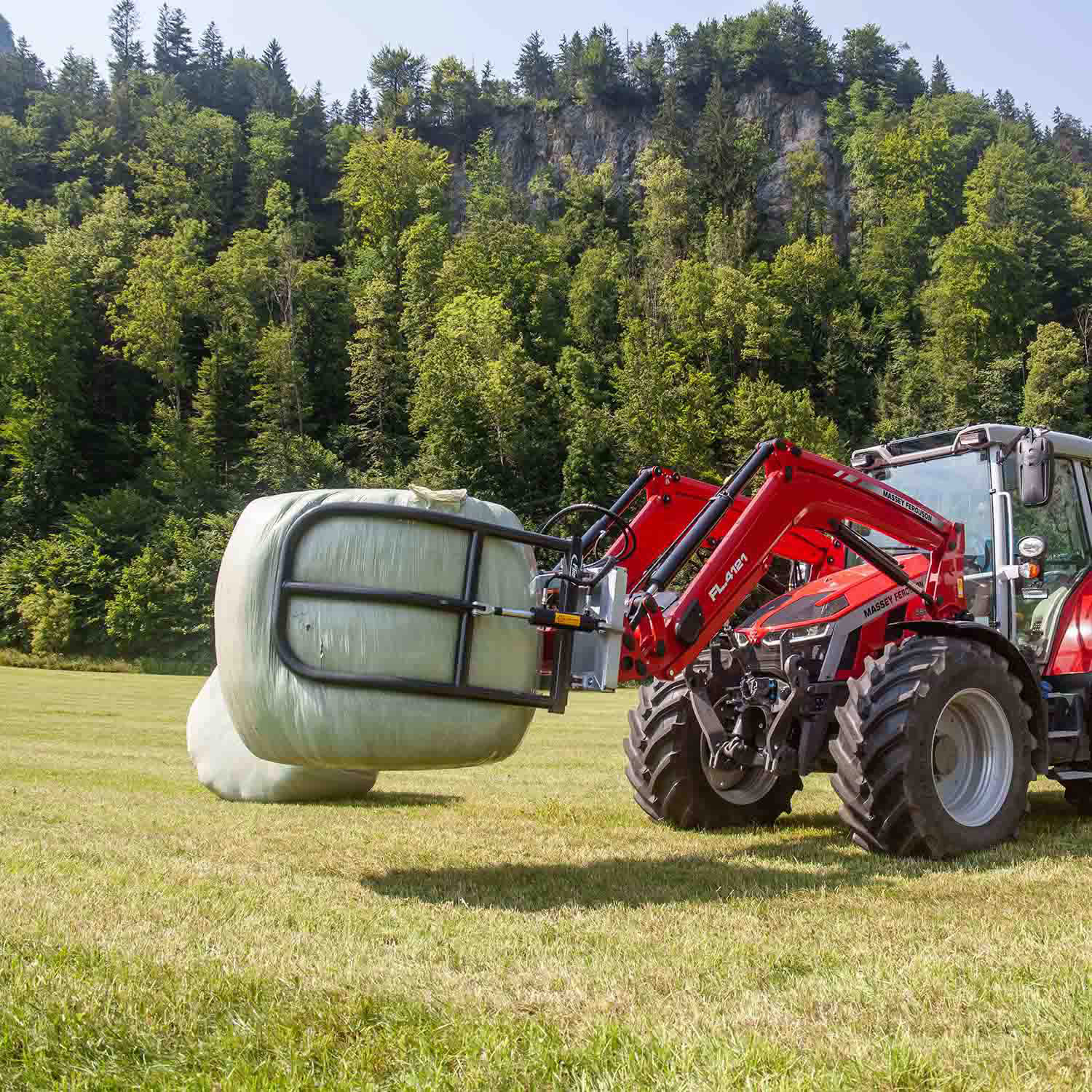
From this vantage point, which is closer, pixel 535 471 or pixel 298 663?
pixel 298 663

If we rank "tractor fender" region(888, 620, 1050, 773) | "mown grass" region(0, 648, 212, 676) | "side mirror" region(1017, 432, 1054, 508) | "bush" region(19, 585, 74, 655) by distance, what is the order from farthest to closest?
"bush" region(19, 585, 74, 655) → "mown grass" region(0, 648, 212, 676) → "side mirror" region(1017, 432, 1054, 508) → "tractor fender" region(888, 620, 1050, 773)

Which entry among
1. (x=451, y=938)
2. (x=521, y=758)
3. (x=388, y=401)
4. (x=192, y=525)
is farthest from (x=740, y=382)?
(x=451, y=938)

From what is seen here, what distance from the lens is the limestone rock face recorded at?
119062 mm

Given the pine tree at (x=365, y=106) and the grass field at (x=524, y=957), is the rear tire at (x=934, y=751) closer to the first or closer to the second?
the grass field at (x=524, y=957)

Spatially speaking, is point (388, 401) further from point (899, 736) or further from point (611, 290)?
point (899, 736)

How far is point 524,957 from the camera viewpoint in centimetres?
404

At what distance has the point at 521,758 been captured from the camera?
14.0 m

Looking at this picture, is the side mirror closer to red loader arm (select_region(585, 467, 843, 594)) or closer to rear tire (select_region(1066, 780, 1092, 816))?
red loader arm (select_region(585, 467, 843, 594))

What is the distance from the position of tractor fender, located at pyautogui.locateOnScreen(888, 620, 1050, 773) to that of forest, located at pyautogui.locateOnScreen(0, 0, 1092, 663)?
50842 millimetres

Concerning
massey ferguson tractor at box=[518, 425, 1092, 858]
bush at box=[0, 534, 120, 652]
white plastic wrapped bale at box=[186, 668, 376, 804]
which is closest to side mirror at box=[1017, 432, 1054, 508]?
massey ferguson tractor at box=[518, 425, 1092, 858]

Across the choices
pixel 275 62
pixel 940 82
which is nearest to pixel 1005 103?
pixel 940 82

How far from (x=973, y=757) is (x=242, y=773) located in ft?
17.1

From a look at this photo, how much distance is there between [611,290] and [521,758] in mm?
71614

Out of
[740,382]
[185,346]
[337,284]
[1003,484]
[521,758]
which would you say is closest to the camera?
[1003,484]
